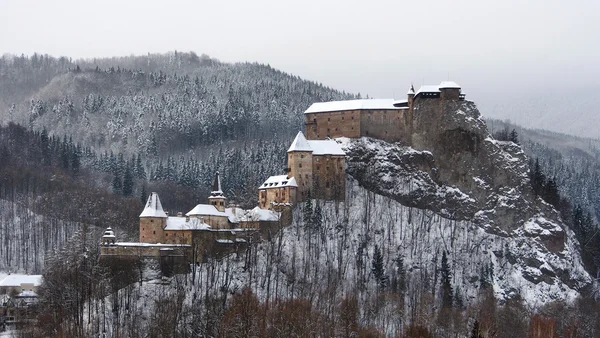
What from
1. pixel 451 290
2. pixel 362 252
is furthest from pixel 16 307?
pixel 451 290

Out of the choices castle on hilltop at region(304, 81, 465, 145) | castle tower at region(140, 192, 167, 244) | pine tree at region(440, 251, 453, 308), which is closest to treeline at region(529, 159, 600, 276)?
castle on hilltop at region(304, 81, 465, 145)

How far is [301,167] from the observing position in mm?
111375

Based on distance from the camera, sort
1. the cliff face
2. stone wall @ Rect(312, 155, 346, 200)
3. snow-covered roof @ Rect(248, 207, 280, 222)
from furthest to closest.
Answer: the cliff face, stone wall @ Rect(312, 155, 346, 200), snow-covered roof @ Rect(248, 207, 280, 222)

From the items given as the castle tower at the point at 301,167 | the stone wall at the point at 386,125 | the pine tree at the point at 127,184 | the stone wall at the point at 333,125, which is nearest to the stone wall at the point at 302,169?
the castle tower at the point at 301,167

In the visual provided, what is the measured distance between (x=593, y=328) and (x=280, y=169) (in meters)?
50.8

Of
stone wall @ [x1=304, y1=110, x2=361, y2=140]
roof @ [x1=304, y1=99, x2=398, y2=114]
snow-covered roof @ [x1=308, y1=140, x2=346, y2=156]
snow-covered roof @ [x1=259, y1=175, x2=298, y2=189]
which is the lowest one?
snow-covered roof @ [x1=259, y1=175, x2=298, y2=189]

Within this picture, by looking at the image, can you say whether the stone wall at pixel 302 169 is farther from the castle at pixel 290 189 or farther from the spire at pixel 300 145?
the spire at pixel 300 145

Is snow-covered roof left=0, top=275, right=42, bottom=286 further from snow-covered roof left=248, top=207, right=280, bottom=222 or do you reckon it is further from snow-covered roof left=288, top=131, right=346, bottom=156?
snow-covered roof left=288, top=131, right=346, bottom=156

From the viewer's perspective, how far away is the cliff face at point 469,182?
374 feet

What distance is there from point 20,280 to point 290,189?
102 ft

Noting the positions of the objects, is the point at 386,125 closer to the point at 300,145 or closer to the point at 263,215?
the point at 300,145

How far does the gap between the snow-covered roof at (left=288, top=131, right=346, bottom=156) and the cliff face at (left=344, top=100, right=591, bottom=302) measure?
255 centimetres

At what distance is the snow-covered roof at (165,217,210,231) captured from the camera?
95812 millimetres

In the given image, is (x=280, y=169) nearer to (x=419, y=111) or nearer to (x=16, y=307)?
(x=419, y=111)
